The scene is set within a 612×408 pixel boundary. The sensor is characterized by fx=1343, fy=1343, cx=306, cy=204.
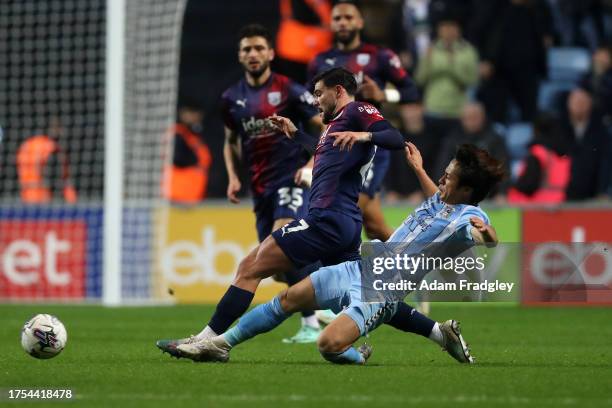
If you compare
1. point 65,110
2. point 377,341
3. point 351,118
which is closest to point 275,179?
point 377,341

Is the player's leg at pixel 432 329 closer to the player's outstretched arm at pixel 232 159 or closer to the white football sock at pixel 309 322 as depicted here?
the white football sock at pixel 309 322

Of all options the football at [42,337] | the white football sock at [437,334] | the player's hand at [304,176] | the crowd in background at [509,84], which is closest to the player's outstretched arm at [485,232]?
the white football sock at [437,334]

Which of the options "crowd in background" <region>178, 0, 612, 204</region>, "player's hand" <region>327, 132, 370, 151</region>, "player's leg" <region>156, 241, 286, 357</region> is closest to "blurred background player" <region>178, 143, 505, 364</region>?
"player's leg" <region>156, 241, 286, 357</region>

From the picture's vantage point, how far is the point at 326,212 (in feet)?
26.1

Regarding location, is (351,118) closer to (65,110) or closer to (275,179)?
(275,179)

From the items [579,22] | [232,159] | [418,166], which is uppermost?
[579,22]

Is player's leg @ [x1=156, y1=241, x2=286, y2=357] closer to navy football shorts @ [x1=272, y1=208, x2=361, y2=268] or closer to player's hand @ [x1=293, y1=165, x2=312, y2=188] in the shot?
navy football shorts @ [x1=272, y1=208, x2=361, y2=268]

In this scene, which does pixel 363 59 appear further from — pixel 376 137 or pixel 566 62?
pixel 566 62

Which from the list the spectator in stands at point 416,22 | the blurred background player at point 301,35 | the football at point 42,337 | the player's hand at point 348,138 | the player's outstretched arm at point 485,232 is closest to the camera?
the player's outstretched arm at point 485,232

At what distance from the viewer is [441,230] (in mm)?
7734

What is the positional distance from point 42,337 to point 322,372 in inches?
68.8

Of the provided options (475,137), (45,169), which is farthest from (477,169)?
(45,169)

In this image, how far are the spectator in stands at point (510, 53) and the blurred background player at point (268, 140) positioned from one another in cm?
722

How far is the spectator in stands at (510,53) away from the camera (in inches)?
669
